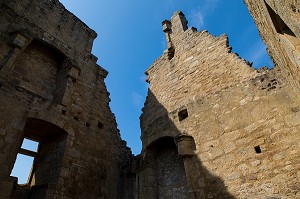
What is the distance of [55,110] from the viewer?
6.52 metres

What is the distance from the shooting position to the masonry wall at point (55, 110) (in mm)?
5676

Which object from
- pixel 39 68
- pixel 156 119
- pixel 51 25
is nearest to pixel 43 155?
pixel 39 68

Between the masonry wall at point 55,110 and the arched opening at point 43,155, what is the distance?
1.1 inches

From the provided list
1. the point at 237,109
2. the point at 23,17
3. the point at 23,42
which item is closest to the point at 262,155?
the point at 237,109

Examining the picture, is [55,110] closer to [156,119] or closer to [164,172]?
[156,119]

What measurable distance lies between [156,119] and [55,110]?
3.00 meters

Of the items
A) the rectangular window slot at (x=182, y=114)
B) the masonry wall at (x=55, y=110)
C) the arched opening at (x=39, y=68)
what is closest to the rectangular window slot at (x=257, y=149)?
the rectangular window slot at (x=182, y=114)

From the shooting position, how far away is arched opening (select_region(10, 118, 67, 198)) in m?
5.78

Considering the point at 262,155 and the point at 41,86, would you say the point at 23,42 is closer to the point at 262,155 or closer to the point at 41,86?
the point at 41,86

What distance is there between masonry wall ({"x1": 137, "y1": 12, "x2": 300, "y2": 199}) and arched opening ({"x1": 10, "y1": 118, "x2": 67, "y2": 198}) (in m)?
2.40

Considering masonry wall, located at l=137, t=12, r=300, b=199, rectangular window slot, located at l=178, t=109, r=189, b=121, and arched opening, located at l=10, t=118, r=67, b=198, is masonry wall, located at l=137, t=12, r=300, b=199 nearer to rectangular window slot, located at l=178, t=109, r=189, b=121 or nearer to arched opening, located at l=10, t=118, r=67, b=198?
rectangular window slot, located at l=178, t=109, r=189, b=121

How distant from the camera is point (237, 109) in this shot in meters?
5.38

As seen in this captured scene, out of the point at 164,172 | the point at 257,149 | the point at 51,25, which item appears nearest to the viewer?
the point at 257,149

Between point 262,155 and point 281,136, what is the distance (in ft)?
1.69
